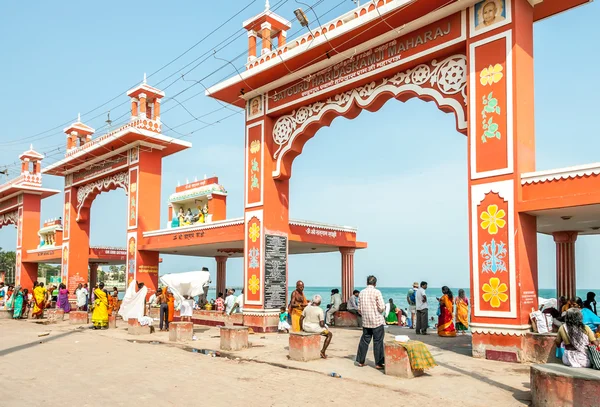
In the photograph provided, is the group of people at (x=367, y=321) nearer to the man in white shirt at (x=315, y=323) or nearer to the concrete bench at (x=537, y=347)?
the man in white shirt at (x=315, y=323)

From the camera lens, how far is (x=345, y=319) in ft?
56.8

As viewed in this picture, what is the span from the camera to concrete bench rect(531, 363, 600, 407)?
5.96 meters

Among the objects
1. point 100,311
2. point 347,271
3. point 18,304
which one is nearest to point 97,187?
point 18,304

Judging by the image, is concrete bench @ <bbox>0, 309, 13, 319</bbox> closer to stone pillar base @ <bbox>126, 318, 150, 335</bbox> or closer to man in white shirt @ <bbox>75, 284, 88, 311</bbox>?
man in white shirt @ <bbox>75, 284, 88, 311</bbox>

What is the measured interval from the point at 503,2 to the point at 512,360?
22.1ft

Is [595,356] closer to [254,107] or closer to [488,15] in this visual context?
[488,15]

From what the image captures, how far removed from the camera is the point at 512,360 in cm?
948

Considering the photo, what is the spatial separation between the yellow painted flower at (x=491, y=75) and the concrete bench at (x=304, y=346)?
19.5 ft

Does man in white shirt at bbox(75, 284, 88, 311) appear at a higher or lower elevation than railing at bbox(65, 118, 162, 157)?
lower

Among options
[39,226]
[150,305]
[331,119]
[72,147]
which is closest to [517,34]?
[331,119]

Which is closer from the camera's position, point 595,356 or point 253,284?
point 595,356

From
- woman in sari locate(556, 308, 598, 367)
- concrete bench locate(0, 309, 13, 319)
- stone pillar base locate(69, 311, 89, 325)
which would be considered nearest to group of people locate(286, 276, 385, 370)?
woman in sari locate(556, 308, 598, 367)

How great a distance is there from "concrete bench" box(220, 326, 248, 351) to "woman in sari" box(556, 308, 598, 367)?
6473 mm

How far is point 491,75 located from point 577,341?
18.3 feet
